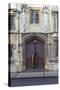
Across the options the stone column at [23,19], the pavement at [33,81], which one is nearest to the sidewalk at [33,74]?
the pavement at [33,81]

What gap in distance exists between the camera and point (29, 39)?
1915 millimetres

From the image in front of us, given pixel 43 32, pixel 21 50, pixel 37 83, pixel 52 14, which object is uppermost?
pixel 52 14

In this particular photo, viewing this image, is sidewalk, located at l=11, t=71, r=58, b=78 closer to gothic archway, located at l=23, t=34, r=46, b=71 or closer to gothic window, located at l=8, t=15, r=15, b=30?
gothic archway, located at l=23, t=34, r=46, b=71

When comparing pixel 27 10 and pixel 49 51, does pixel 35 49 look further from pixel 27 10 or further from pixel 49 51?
→ pixel 27 10

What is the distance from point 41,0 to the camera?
6.26ft

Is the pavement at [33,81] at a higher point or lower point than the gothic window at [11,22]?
lower

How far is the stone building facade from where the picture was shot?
1904mm

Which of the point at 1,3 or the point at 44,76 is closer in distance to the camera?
the point at 1,3

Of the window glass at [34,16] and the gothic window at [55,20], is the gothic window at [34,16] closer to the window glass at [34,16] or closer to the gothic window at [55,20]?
the window glass at [34,16]

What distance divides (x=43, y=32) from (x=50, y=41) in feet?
0.32

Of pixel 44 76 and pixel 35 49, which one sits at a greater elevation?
pixel 35 49

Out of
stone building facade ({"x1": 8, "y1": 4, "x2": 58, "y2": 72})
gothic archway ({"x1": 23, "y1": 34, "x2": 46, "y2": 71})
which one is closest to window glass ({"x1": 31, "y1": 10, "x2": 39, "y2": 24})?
stone building facade ({"x1": 8, "y1": 4, "x2": 58, "y2": 72})

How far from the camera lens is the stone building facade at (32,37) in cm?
190

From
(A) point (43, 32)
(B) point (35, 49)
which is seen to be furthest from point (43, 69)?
(A) point (43, 32)
